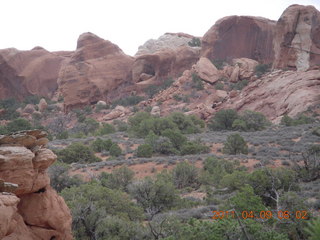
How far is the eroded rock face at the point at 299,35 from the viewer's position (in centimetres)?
3525

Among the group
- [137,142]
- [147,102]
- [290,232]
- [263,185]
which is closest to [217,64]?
[147,102]

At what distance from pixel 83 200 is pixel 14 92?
155 ft

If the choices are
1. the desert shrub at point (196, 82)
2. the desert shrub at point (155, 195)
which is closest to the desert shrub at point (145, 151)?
the desert shrub at point (155, 195)

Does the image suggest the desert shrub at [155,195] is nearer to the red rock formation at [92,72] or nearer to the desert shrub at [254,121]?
the desert shrub at [254,121]

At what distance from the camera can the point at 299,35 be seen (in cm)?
3553

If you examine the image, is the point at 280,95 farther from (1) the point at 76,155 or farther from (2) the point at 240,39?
(1) the point at 76,155

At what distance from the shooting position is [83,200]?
7.58 meters

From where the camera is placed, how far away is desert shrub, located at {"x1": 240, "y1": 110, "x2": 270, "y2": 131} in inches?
1001

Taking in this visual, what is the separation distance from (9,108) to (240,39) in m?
32.1

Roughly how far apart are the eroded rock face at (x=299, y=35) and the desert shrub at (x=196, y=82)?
9.10 m

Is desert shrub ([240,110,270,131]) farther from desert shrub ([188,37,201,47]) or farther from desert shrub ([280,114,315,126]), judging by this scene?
desert shrub ([188,37,201,47])

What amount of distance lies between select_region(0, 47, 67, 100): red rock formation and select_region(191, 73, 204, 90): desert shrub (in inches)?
966

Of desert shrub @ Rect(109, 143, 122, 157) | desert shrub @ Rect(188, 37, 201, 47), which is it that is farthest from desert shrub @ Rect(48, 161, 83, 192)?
desert shrub @ Rect(188, 37, 201, 47)

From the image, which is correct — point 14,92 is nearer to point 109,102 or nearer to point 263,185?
point 109,102
